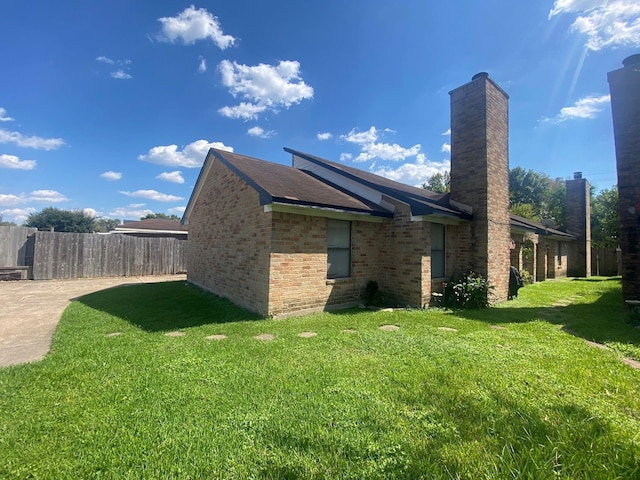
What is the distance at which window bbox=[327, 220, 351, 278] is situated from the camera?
26.2 feet

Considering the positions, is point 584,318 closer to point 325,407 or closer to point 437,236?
point 437,236

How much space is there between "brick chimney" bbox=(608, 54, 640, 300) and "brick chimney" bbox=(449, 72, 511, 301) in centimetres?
277

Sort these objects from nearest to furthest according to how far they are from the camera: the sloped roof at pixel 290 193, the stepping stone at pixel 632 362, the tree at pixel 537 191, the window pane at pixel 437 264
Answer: the stepping stone at pixel 632 362 < the sloped roof at pixel 290 193 < the window pane at pixel 437 264 < the tree at pixel 537 191

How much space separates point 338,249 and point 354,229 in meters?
0.77

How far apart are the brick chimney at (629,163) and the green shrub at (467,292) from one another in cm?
351

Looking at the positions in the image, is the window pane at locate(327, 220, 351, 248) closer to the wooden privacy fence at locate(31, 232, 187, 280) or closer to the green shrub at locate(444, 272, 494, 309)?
the green shrub at locate(444, 272, 494, 309)

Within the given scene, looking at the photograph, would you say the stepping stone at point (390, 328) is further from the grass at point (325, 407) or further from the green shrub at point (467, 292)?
the green shrub at point (467, 292)

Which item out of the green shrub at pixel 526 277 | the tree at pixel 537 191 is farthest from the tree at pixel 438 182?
the green shrub at pixel 526 277

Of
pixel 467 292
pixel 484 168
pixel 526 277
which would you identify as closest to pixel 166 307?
pixel 467 292

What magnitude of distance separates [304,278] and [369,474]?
212 inches

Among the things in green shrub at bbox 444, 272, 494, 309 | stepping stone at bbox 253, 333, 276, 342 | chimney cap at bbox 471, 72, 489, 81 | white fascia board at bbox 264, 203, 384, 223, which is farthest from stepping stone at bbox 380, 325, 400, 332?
chimney cap at bbox 471, 72, 489, 81

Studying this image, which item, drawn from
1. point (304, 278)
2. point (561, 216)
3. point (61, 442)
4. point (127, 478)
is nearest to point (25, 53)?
point (304, 278)

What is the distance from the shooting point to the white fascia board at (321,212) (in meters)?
6.75

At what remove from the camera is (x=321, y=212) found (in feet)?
24.3
